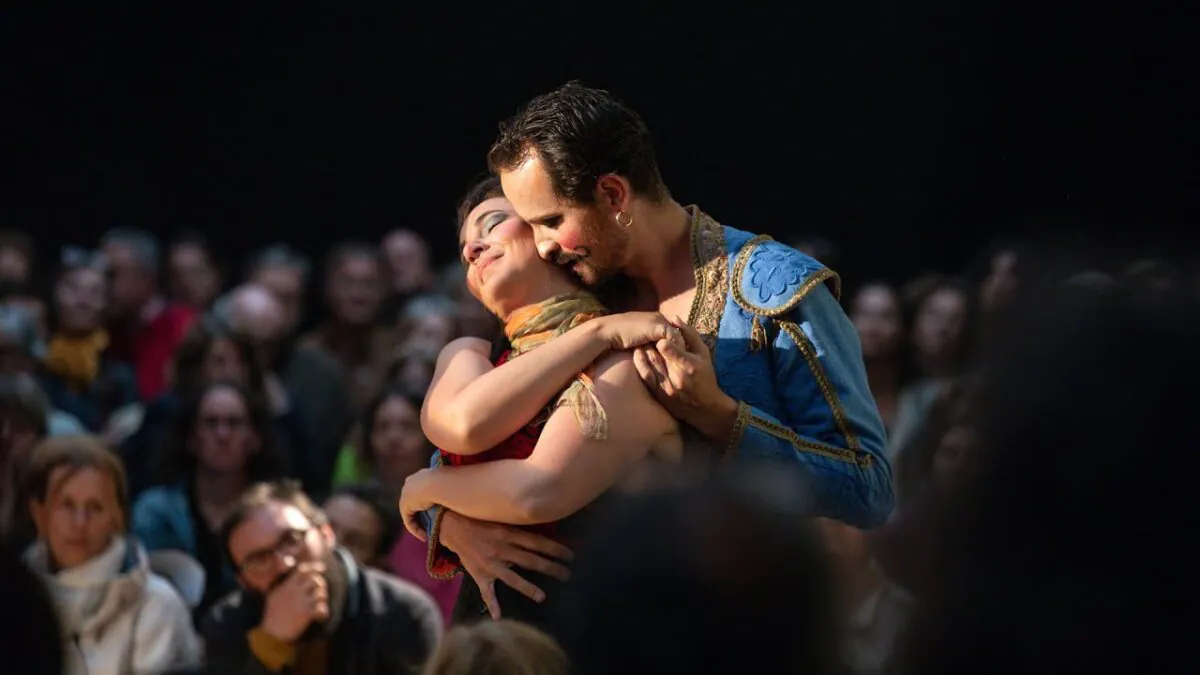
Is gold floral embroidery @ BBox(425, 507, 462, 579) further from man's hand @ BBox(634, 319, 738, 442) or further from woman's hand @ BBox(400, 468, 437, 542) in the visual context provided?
man's hand @ BBox(634, 319, 738, 442)

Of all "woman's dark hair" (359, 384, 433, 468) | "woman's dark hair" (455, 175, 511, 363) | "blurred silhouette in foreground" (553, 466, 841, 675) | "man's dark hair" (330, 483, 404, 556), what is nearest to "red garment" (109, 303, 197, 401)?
"woman's dark hair" (359, 384, 433, 468)

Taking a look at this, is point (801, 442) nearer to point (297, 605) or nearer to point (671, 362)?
point (671, 362)

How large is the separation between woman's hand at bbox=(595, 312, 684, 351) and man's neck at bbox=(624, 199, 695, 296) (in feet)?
0.88

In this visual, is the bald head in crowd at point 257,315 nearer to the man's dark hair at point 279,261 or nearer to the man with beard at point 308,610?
the man's dark hair at point 279,261

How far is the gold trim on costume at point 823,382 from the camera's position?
2973mm

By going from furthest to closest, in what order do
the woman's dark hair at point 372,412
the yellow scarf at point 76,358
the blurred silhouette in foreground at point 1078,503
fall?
the yellow scarf at point 76,358
the woman's dark hair at point 372,412
the blurred silhouette in foreground at point 1078,503

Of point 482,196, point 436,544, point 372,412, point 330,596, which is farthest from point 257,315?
point 436,544

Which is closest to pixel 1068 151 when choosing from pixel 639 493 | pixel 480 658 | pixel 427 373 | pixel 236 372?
pixel 427 373

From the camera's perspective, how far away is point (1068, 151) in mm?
7168

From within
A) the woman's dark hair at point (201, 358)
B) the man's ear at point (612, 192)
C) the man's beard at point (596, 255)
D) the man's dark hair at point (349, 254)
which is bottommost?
the man's dark hair at point (349, 254)

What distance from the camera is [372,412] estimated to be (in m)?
5.74

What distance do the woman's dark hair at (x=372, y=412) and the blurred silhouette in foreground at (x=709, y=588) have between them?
14.4 ft

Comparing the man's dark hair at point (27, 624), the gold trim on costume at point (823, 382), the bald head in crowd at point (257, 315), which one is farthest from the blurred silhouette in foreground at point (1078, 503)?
the bald head in crowd at point (257, 315)

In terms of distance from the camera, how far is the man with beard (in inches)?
182
